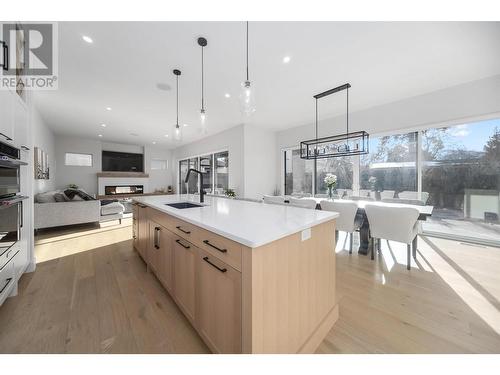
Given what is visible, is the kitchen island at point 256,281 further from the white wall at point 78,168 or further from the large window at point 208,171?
the white wall at point 78,168

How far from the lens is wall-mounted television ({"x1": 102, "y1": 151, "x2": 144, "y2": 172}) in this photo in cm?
790

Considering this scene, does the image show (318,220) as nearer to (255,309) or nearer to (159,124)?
(255,309)

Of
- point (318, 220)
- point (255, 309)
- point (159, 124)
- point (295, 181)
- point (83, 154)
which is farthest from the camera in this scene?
point (83, 154)

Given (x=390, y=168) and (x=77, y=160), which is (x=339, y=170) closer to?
(x=390, y=168)

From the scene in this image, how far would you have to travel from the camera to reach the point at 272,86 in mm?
3285

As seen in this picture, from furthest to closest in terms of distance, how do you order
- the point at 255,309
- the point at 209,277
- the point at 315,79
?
the point at 315,79, the point at 209,277, the point at 255,309

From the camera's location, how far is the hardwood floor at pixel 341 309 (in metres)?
1.30

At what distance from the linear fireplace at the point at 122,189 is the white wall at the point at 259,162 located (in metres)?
5.73

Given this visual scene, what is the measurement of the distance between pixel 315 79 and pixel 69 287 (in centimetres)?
412

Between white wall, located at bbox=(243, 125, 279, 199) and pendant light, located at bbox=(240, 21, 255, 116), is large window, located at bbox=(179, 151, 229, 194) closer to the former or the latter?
white wall, located at bbox=(243, 125, 279, 199)

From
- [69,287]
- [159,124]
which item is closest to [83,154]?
[159,124]

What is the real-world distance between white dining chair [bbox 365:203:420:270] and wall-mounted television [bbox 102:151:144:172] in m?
9.04

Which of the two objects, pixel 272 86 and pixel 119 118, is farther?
pixel 119 118

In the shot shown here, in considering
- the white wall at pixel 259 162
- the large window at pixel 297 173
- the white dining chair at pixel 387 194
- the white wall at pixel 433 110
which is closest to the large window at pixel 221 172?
the white wall at pixel 259 162
